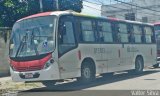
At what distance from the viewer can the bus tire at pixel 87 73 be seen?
50.9ft

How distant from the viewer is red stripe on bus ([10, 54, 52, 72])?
45.4ft

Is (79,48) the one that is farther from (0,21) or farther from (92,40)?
(0,21)

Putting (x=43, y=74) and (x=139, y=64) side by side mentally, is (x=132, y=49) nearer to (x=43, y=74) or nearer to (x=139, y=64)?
(x=139, y=64)

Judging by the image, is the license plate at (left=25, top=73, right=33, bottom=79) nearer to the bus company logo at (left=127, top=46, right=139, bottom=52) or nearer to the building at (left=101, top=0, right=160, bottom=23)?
the bus company logo at (left=127, top=46, right=139, bottom=52)

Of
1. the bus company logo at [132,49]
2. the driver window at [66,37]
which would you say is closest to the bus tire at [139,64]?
the bus company logo at [132,49]

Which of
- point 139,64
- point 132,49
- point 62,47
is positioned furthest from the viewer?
point 139,64

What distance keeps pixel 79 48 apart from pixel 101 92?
10.1 ft

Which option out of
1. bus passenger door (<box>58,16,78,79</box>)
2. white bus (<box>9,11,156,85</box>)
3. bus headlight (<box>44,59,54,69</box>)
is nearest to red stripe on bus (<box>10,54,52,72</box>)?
white bus (<box>9,11,156,85</box>)

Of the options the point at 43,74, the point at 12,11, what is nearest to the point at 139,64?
the point at 43,74

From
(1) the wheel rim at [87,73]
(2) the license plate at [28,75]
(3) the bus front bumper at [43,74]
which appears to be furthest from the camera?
(1) the wheel rim at [87,73]

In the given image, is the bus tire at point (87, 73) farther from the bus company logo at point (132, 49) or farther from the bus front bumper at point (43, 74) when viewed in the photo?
the bus company logo at point (132, 49)

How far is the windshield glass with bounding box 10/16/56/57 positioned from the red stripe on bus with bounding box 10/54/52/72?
280mm

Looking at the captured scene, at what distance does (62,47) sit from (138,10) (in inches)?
1720

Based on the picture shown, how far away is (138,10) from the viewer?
5653cm
